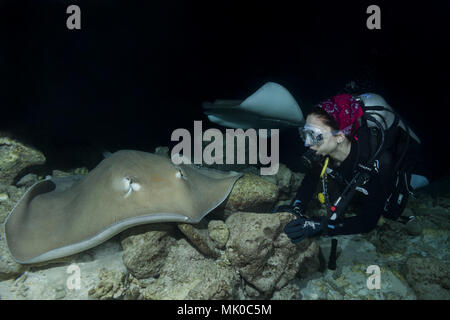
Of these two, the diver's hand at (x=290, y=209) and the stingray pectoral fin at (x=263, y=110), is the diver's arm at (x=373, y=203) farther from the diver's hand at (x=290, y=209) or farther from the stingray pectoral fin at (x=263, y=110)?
the stingray pectoral fin at (x=263, y=110)

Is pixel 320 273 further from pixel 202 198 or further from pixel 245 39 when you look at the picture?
pixel 245 39

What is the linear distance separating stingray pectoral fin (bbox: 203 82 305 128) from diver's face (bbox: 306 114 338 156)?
3.26 ft

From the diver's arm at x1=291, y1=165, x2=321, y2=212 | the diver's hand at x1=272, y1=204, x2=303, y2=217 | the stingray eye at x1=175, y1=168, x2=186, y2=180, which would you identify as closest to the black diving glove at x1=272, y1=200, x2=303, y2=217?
the diver's hand at x1=272, y1=204, x2=303, y2=217

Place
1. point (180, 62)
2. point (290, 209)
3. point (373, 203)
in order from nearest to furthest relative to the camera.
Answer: point (373, 203), point (290, 209), point (180, 62)

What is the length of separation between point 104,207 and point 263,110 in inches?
115

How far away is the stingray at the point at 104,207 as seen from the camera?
2107mm

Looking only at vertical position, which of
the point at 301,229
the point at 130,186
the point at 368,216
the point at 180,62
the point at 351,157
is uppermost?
the point at 180,62

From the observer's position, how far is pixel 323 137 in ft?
9.43

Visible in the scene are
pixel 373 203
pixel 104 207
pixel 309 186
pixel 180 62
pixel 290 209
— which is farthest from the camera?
pixel 180 62

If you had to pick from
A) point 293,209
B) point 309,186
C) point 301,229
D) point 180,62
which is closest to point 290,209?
point 293,209

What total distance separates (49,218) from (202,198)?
1.69 meters

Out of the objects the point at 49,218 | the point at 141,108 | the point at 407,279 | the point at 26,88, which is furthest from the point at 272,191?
the point at 26,88

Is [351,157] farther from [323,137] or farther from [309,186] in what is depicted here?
[309,186]

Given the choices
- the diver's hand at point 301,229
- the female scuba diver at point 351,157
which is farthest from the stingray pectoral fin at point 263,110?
the diver's hand at point 301,229
